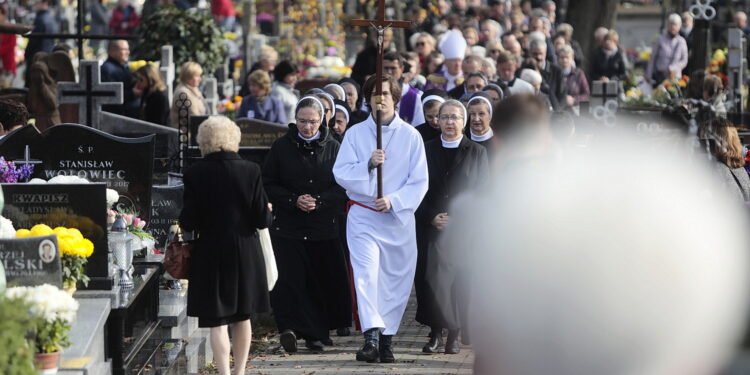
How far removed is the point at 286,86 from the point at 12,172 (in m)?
8.61

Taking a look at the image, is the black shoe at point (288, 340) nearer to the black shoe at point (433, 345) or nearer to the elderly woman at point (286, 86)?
the black shoe at point (433, 345)

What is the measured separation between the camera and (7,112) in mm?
10797

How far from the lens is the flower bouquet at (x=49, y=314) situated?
21.8 feet

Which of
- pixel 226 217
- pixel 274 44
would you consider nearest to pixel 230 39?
pixel 274 44

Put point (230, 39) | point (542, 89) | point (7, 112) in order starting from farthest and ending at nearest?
point (230, 39) → point (542, 89) → point (7, 112)

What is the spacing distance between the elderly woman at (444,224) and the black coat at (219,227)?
2273 mm

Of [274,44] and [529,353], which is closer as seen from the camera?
[529,353]

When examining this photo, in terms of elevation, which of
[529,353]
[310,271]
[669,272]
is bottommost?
[310,271]

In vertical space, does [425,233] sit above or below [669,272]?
below

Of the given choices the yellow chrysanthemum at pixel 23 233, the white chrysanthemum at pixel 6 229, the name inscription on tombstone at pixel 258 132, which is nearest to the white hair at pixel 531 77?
the name inscription on tombstone at pixel 258 132

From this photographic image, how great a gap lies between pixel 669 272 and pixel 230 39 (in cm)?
2573

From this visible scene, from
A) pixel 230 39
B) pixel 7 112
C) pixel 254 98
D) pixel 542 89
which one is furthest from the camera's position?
pixel 230 39

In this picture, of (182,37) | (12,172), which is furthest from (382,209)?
(182,37)

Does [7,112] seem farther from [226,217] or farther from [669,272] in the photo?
[669,272]
